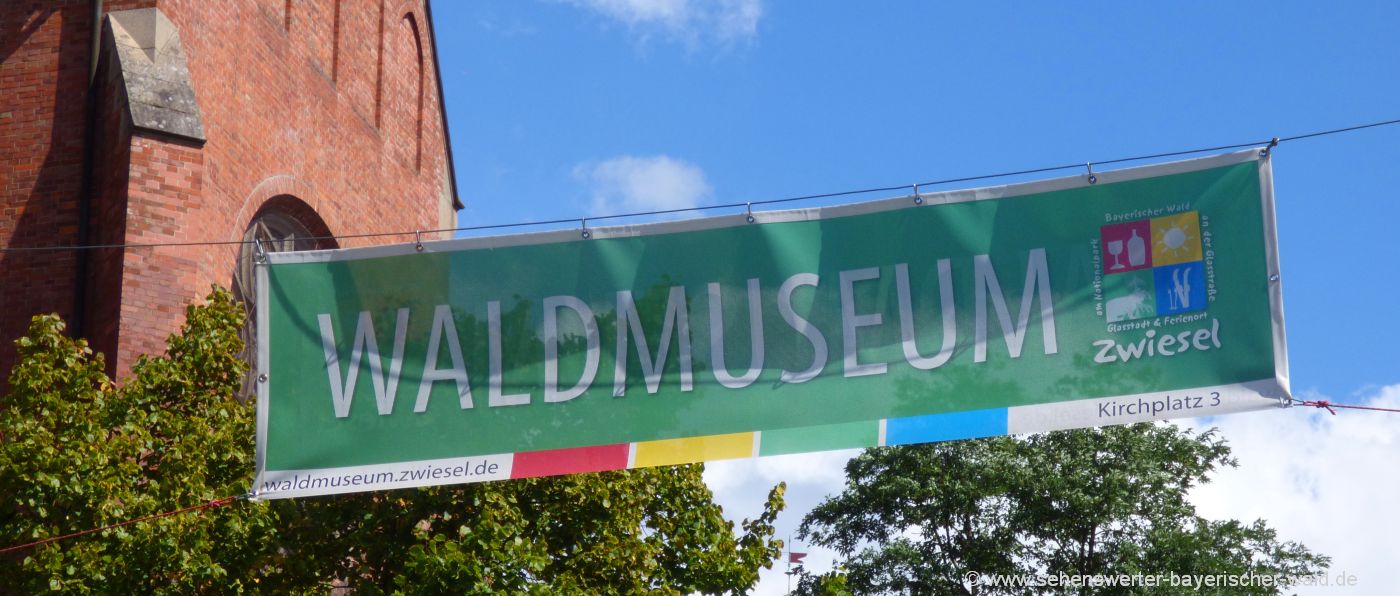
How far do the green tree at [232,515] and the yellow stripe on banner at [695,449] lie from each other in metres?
3.10

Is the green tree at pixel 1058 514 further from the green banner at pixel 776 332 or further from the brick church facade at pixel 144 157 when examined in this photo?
the green banner at pixel 776 332

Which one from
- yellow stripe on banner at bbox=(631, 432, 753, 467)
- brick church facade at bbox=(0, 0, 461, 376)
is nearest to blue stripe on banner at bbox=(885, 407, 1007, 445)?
yellow stripe on banner at bbox=(631, 432, 753, 467)

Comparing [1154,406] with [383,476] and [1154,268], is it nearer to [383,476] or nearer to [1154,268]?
[1154,268]

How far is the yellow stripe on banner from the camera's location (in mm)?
9359

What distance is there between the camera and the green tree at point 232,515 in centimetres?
1192

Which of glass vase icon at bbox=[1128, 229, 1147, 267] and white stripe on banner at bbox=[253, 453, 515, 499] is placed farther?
white stripe on banner at bbox=[253, 453, 515, 499]

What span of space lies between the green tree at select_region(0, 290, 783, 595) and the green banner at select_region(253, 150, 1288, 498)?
2617 mm

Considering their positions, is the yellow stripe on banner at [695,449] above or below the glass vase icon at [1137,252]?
below

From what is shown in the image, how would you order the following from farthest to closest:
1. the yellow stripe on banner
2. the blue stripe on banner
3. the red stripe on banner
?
the red stripe on banner, the yellow stripe on banner, the blue stripe on banner

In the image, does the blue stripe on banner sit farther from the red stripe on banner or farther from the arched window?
the arched window

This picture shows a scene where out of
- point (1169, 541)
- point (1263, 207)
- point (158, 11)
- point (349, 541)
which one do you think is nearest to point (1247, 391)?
point (1263, 207)

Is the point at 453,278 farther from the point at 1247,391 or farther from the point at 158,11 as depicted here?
the point at 158,11

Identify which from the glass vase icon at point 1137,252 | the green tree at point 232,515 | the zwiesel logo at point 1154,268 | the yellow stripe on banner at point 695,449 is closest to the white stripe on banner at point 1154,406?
the zwiesel logo at point 1154,268

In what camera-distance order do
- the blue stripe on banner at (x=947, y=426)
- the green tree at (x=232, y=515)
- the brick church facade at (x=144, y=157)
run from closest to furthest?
the blue stripe on banner at (x=947, y=426)
the green tree at (x=232, y=515)
the brick church facade at (x=144, y=157)
